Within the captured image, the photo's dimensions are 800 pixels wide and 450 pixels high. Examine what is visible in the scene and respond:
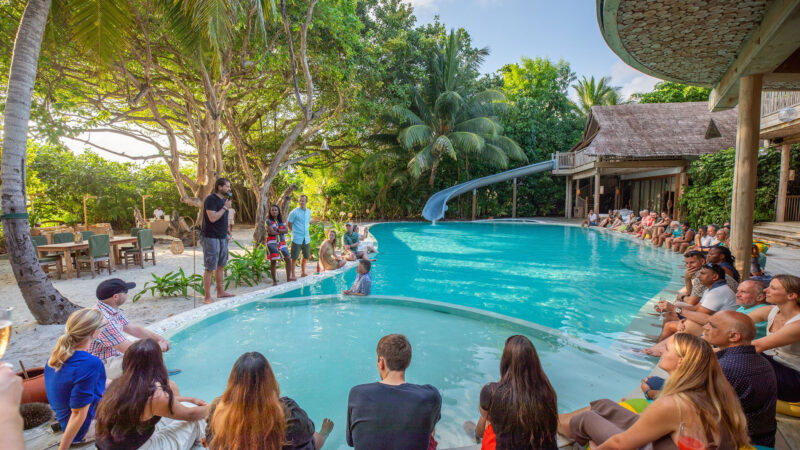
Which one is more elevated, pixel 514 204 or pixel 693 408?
pixel 514 204

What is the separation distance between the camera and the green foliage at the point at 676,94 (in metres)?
19.9

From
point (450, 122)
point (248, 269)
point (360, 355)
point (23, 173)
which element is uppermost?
point (450, 122)

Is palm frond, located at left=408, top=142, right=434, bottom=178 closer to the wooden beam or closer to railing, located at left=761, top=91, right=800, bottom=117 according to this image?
railing, located at left=761, top=91, right=800, bottom=117

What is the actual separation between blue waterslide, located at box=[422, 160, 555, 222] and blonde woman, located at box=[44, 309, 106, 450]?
1789 centimetres

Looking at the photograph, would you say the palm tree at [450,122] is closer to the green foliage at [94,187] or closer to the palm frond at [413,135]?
the palm frond at [413,135]

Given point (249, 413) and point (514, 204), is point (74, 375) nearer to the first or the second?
point (249, 413)

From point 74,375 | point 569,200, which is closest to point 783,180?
point 569,200

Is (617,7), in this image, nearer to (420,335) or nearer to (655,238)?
(420,335)

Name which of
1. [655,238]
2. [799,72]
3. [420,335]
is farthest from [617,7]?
[655,238]

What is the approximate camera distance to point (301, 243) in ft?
22.1

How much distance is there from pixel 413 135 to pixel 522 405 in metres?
17.2

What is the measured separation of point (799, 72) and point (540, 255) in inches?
246

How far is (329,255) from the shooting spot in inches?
303

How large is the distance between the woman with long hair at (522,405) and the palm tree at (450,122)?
16791mm
